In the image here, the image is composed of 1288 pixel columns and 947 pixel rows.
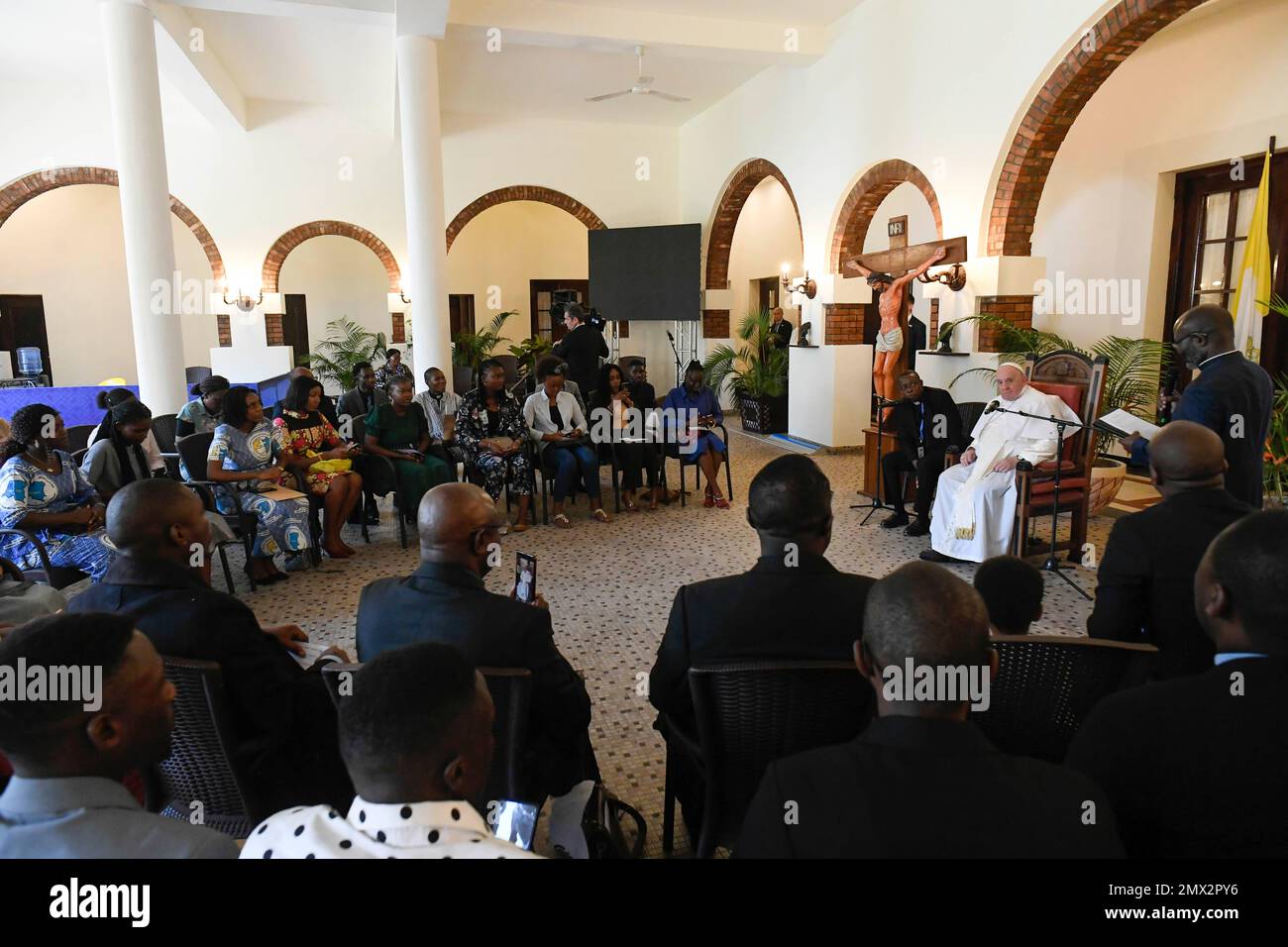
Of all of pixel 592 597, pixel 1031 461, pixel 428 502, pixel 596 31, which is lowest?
pixel 592 597

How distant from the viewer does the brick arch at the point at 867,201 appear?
7.52m

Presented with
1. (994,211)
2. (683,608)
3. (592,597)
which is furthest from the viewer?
(994,211)

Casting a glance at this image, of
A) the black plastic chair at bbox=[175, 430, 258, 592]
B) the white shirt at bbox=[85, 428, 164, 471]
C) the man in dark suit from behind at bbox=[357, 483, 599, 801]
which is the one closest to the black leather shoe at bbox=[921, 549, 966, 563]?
the man in dark suit from behind at bbox=[357, 483, 599, 801]

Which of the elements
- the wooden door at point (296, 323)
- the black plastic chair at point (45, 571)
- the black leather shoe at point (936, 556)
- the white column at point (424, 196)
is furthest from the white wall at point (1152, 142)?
the wooden door at point (296, 323)

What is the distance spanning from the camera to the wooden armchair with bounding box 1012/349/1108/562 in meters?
5.11

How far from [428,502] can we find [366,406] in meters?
5.41

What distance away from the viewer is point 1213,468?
2.46m

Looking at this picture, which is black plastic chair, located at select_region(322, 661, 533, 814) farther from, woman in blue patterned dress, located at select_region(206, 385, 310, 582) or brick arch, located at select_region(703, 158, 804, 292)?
brick arch, located at select_region(703, 158, 804, 292)

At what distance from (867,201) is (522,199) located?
579 cm

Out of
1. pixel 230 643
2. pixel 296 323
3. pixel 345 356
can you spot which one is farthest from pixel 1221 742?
pixel 296 323

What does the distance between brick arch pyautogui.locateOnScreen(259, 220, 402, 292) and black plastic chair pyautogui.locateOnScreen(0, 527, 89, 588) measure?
8540 mm

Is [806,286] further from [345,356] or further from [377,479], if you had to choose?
[345,356]
